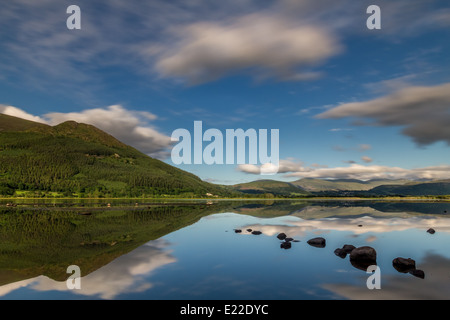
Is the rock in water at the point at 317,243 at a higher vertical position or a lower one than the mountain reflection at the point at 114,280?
lower

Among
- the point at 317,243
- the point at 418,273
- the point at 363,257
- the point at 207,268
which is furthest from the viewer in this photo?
the point at 317,243

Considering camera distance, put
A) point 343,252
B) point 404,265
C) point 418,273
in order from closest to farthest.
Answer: point 418,273 → point 404,265 → point 343,252

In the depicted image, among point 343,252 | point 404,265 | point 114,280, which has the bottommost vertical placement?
point 343,252

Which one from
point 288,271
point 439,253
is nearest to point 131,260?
point 288,271

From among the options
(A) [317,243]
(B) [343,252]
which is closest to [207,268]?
(B) [343,252]

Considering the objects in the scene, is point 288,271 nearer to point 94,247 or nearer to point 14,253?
point 94,247

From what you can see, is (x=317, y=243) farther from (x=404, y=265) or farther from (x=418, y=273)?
(x=418, y=273)

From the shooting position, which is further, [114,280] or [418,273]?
[418,273]

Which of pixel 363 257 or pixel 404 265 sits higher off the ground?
pixel 363 257

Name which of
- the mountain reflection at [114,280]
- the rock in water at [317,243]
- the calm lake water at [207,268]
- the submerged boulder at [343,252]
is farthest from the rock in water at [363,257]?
the mountain reflection at [114,280]

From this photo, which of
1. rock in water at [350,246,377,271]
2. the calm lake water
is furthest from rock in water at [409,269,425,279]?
rock in water at [350,246,377,271]

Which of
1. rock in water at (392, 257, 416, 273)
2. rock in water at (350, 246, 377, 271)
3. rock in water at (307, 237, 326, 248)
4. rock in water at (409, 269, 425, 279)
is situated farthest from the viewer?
rock in water at (307, 237, 326, 248)

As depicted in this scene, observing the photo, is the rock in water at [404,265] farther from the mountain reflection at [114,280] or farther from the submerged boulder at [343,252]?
the mountain reflection at [114,280]

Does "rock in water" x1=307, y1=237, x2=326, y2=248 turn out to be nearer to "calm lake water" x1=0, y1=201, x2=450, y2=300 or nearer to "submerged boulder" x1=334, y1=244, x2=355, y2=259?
"calm lake water" x1=0, y1=201, x2=450, y2=300
